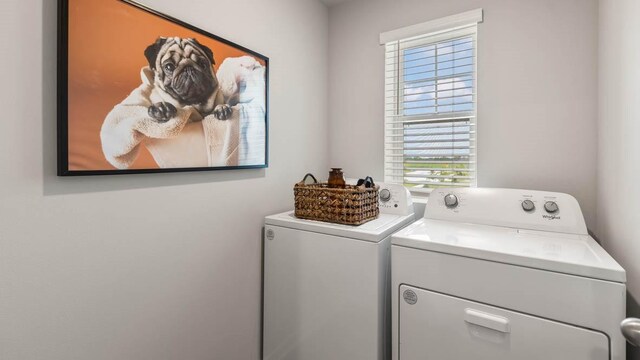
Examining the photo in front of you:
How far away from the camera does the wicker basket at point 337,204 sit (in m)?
1.44

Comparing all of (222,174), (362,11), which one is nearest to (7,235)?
(222,174)

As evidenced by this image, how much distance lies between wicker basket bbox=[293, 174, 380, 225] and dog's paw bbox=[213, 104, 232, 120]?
1.64ft

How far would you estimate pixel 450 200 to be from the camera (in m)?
1.59

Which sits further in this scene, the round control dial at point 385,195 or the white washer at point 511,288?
the round control dial at point 385,195

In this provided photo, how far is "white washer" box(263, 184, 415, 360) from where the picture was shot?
4.30 ft

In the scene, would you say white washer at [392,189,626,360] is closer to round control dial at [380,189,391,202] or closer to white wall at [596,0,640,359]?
white wall at [596,0,640,359]

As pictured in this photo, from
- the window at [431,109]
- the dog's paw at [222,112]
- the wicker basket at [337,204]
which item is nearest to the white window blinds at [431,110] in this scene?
the window at [431,109]

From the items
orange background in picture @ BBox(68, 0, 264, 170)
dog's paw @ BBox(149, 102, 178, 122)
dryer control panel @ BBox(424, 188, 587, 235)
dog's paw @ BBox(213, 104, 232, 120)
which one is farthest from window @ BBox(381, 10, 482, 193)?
orange background in picture @ BBox(68, 0, 264, 170)

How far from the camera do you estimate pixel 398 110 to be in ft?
6.63

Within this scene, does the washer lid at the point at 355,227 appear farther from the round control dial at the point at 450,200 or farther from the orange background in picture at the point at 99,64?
the orange background in picture at the point at 99,64

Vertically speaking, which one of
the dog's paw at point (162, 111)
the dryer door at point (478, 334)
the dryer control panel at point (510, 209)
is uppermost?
the dog's paw at point (162, 111)

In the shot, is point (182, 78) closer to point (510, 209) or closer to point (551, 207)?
point (510, 209)

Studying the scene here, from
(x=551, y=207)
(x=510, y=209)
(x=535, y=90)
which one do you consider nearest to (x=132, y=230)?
(x=510, y=209)

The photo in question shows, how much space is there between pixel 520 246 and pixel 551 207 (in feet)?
1.30
